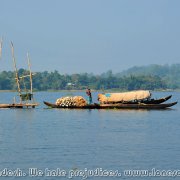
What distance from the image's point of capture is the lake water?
4275 cm

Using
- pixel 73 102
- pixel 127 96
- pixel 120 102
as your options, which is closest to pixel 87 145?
pixel 127 96

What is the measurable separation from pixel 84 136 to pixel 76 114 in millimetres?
29912

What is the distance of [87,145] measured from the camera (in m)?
53.4

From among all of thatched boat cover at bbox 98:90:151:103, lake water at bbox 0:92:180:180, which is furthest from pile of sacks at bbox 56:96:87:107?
lake water at bbox 0:92:180:180

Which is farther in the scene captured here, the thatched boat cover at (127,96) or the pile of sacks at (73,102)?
the pile of sacks at (73,102)

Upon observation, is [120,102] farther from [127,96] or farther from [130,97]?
[130,97]

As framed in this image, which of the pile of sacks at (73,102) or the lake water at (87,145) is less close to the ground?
the pile of sacks at (73,102)

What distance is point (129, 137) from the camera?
5981 cm

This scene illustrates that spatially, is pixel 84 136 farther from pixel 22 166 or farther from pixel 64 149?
pixel 22 166

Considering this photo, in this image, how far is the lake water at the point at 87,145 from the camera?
140 ft

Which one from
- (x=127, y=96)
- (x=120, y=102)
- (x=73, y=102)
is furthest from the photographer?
(x=73, y=102)

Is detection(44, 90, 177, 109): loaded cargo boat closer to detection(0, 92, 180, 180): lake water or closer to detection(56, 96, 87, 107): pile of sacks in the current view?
detection(56, 96, 87, 107): pile of sacks

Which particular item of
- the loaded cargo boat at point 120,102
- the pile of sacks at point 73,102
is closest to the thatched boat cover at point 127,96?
the loaded cargo boat at point 120,102

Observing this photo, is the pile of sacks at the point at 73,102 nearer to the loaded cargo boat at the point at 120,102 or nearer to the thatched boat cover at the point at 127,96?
the loaded cargo boat at the point at 120,102
